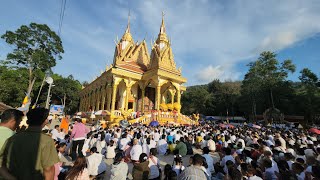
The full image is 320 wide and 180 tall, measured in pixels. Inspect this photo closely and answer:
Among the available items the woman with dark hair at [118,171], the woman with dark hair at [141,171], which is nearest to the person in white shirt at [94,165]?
the woman with dark hair at [118,171]

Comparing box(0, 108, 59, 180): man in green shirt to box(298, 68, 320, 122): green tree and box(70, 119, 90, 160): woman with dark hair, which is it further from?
box(298, 68, 320, 122): green tree

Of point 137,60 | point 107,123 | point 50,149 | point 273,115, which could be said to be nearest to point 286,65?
point 273,115

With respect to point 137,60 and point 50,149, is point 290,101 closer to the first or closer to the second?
point 137,60

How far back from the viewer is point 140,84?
25.7 metres

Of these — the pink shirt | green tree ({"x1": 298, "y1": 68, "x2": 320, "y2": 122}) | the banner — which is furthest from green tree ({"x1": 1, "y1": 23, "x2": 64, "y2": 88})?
green tree ({"x1": 298, "y1": 68, "x2": 320, "y2": 122})

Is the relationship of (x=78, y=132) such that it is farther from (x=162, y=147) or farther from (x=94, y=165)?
(x=162, y=147)

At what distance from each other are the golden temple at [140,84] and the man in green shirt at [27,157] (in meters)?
16.7

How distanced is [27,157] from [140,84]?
23.9m

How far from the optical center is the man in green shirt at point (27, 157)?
73.5 inches

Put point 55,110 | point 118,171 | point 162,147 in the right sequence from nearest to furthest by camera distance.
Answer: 1. point 118,171
2. point 162,147
3. point 55,110

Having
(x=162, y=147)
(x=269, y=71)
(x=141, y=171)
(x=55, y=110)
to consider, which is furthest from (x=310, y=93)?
(x=55, y=110)

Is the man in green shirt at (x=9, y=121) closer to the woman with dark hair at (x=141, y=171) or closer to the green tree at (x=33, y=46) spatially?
the woman with dark hair at (x=141, y=171)

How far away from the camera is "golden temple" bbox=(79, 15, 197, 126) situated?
20984mm

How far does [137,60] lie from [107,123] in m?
13.6
